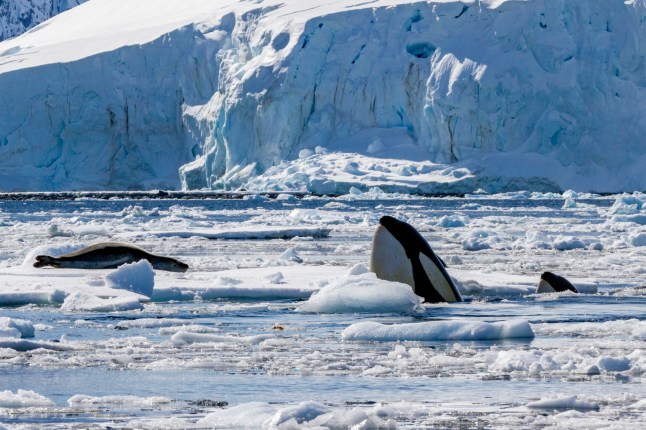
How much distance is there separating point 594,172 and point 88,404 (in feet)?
150

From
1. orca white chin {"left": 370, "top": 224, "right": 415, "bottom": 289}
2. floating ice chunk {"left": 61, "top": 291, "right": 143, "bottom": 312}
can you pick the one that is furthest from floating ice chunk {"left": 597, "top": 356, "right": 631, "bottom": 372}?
floating ice chunk {"left": 61, "top": 291, "right": 143, "bottom": 312}

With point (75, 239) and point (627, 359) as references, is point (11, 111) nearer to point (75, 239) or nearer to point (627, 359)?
point (75, 239)

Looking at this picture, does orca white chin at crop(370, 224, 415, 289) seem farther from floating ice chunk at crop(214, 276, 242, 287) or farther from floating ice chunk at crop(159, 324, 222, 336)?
floating ice chunk at crop(159, 324, 222, 336)

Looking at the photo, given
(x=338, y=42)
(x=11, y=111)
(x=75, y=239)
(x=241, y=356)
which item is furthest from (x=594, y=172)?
(x=241, y=356)

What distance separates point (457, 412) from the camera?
4.27m

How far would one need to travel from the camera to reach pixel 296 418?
3.98m

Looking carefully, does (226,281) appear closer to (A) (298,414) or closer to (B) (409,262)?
(B) (409,262)

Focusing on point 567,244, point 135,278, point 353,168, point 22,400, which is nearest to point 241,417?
point 22,400

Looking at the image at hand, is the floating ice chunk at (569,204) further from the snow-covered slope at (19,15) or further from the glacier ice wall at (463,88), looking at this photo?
the snow-covered slope at (19,15)

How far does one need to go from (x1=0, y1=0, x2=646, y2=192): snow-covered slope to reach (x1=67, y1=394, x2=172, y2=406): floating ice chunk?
42.0 meters

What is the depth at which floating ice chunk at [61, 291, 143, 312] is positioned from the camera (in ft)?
27.3

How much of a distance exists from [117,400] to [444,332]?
2.55m

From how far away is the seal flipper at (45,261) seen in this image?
11284 millimetres

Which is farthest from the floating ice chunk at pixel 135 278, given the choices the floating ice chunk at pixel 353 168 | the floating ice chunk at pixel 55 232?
the floating ice chunk at pixel 353 168
